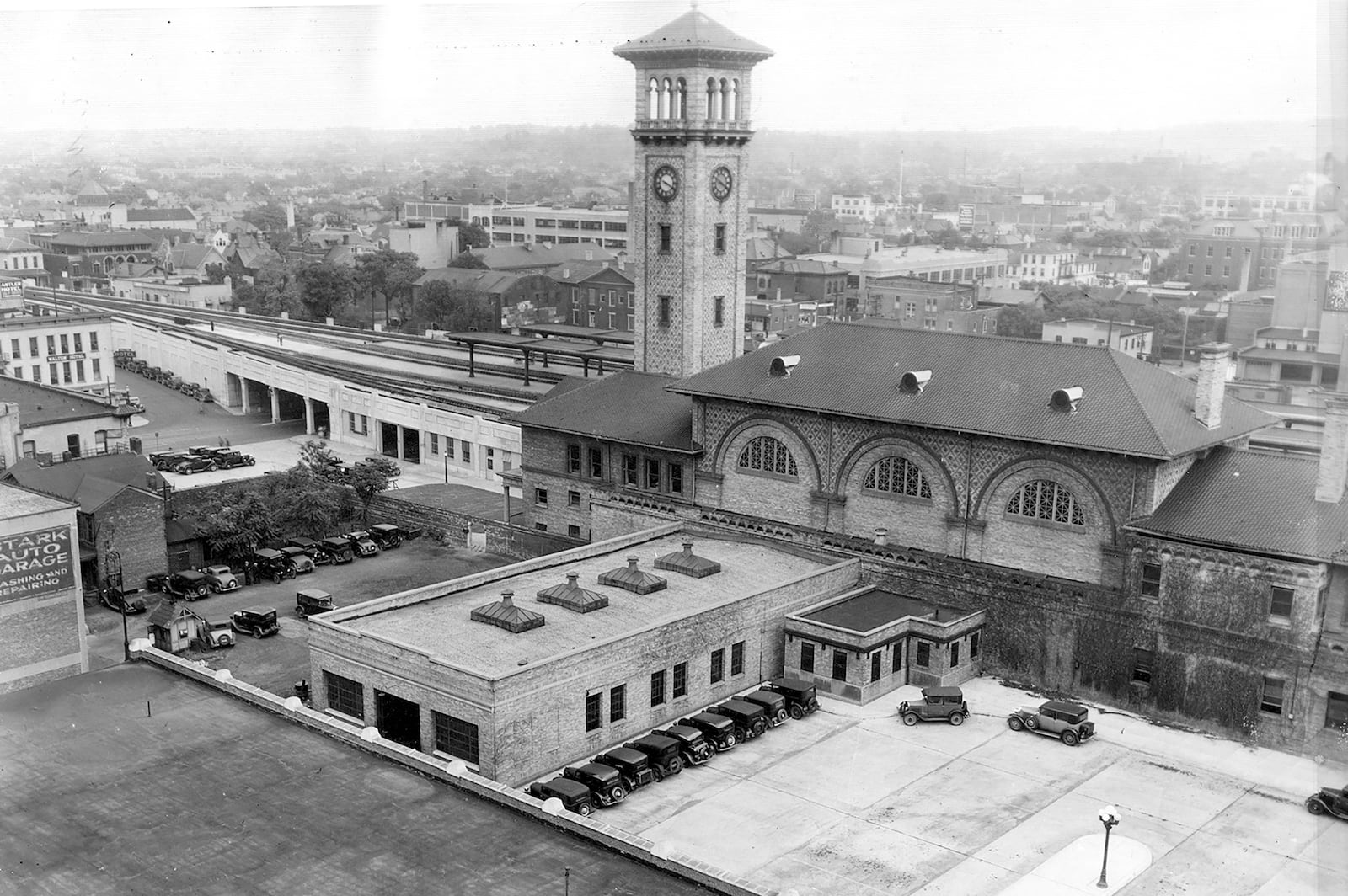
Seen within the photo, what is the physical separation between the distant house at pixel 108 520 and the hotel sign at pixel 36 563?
12.8m

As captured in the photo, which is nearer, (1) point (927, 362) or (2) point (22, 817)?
(2) point (22, 817)

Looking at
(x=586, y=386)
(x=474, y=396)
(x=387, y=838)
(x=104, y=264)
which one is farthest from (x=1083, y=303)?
(x=104, y=264)

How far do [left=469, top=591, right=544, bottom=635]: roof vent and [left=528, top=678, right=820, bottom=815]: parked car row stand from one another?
475 centimetres

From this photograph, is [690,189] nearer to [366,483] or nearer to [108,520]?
[366,483]

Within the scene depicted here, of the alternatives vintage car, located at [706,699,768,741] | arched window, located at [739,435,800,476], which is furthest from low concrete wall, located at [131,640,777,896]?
arched window, located at [739,435,800,476]

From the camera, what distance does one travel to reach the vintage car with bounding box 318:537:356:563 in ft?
191

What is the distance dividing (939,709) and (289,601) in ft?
90.0

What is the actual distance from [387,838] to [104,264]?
571 feet

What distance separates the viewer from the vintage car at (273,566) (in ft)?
184

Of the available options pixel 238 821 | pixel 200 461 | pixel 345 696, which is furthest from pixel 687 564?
pixel 200 461

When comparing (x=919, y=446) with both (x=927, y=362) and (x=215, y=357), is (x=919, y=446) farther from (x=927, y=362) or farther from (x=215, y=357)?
(x=215, y=357)

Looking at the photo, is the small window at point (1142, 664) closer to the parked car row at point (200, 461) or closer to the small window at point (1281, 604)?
the small window at point (1281, 604)

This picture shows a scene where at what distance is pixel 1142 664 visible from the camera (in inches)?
1650

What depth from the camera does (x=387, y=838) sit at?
26453 mm
